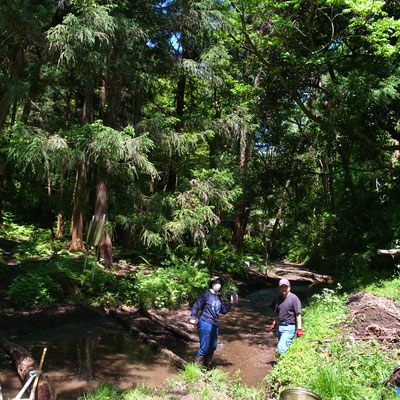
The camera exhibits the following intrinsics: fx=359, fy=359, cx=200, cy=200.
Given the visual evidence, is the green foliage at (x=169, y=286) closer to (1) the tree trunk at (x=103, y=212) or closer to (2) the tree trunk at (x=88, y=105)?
(1) the tree trunk at (x=103, y=212)

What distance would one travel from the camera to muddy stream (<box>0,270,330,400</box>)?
5.95m

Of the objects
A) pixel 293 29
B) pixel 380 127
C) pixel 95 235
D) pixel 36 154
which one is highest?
pixel 293 29

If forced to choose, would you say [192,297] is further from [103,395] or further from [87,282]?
[103,395]

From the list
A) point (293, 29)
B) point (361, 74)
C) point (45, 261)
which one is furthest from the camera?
point (45, 261)

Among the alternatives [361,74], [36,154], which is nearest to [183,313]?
[36,154]

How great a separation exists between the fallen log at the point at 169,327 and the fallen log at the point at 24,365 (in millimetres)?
3675

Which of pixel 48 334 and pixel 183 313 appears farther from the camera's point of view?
pixel 183 313

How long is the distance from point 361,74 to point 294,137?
6020 millimetres

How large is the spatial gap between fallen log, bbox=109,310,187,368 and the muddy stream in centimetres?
10

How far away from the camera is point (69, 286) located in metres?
10.4

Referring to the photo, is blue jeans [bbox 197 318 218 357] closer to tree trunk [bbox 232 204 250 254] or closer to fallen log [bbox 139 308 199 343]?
fallen log [bbox 139 308 199 343]

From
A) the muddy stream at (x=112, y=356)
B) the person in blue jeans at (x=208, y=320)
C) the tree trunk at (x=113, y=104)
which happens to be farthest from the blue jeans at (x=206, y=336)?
the tree trunk at (x=113, y=104)

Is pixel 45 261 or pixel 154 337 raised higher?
pixel 45 261

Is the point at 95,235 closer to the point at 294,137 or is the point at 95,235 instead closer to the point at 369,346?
the point at 369,346
